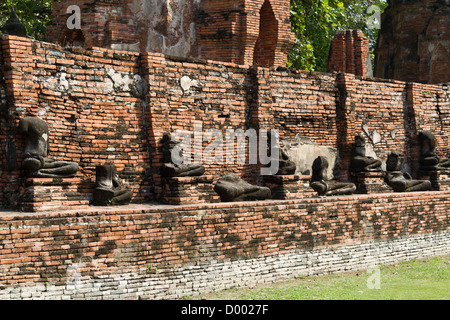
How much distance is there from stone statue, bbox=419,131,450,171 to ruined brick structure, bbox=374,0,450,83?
6074mm

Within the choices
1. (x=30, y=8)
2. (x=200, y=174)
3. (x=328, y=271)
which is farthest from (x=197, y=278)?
(x=30, y=8)

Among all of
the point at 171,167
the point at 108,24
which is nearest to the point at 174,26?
the point at 108,24

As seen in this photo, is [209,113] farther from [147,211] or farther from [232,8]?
[232,8]

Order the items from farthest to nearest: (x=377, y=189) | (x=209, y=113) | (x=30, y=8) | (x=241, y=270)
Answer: (x=30, y=8) → (x=377, y=189) → (x=209, y=113) → (x=241, y=270)

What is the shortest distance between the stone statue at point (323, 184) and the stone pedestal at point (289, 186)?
1.06 feet

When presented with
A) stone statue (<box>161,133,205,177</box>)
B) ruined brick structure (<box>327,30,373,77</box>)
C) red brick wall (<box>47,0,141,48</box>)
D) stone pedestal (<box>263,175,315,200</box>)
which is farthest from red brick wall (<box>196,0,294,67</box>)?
stone statue (<box>161,133,205,177</box>)

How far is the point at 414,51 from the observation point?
1938cm

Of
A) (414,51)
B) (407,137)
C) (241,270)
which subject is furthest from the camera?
(414,51)

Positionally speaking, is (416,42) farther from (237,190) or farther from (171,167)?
(171,167)

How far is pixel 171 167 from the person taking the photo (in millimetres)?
9000

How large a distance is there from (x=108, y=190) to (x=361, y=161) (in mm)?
5161

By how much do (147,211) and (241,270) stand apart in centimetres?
165

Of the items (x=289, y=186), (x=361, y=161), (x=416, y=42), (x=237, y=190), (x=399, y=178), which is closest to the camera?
(x=237, y=190)

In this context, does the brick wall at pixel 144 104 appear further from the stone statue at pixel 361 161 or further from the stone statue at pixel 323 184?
the stone statue at pixel 323 184
